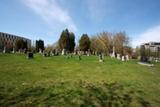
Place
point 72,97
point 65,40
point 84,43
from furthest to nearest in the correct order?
point 84,43
point 65,40
point 72,97

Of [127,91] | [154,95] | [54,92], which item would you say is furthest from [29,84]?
[154,95]

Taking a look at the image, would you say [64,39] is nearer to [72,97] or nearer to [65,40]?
[65,40]

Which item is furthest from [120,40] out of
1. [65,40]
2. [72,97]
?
[72,97]

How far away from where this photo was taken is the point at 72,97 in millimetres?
9305

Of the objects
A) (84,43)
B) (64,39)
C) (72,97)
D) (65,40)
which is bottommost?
(72,97)

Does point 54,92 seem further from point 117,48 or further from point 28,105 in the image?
point 117,48

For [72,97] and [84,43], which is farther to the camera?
[84,43]

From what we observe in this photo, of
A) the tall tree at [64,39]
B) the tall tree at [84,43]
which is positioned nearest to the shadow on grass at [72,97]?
the tall tree at [64,39]

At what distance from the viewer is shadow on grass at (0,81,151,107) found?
8.33m

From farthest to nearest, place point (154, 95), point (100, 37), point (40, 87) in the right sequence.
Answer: point (100, 37) < point (154, 95) < point (40, 87)

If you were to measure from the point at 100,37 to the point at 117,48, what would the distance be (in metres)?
12.3

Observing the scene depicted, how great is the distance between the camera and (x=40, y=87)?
1059cm

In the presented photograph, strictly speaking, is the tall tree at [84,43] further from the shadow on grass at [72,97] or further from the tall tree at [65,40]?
the shadow on grass at [72,97]

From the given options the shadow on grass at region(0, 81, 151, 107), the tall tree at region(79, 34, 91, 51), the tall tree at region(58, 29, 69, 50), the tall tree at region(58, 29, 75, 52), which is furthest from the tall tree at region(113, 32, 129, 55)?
the shadow on grass at region(0, 81, 151, 107)
